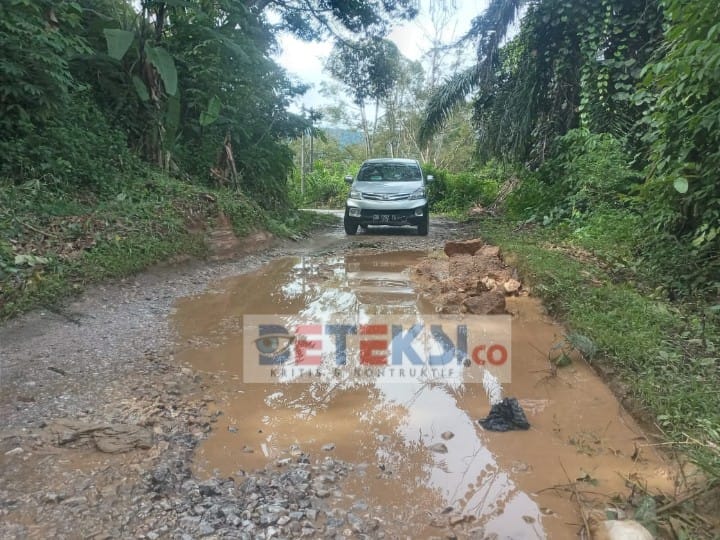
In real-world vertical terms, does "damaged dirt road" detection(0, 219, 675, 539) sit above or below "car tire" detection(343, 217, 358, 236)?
below

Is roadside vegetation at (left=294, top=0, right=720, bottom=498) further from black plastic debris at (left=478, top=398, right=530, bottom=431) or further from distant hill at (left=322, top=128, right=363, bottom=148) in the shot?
distant hill at (left=322, top=128, right=363, bottom=148)

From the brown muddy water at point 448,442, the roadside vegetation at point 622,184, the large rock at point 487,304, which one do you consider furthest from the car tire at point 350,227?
the brown muddy water at point 448,442

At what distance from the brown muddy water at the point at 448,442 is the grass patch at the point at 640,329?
193 mm

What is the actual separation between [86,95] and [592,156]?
803 centimetres

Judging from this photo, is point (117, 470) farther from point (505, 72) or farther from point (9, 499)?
point (505, 72)

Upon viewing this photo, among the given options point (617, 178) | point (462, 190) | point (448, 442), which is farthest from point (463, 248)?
point (462, 190)

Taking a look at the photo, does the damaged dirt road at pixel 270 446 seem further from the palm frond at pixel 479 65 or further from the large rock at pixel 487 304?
the palm frond at pixel 479 65

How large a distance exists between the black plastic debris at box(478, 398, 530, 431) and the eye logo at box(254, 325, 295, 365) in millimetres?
1612

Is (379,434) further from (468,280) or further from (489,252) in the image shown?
(489,252)

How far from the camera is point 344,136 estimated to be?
123 feet

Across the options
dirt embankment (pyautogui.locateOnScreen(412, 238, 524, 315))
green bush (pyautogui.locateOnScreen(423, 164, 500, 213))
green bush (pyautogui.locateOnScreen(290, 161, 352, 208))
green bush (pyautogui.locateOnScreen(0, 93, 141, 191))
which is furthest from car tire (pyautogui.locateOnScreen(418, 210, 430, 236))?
green bush (pyautogui.locateOnScreen(290, 161, 352, 208))

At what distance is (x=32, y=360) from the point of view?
352 centimetres

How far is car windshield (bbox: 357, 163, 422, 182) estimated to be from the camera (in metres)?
10.9

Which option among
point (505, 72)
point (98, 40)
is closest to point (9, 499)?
point (98, 40)
